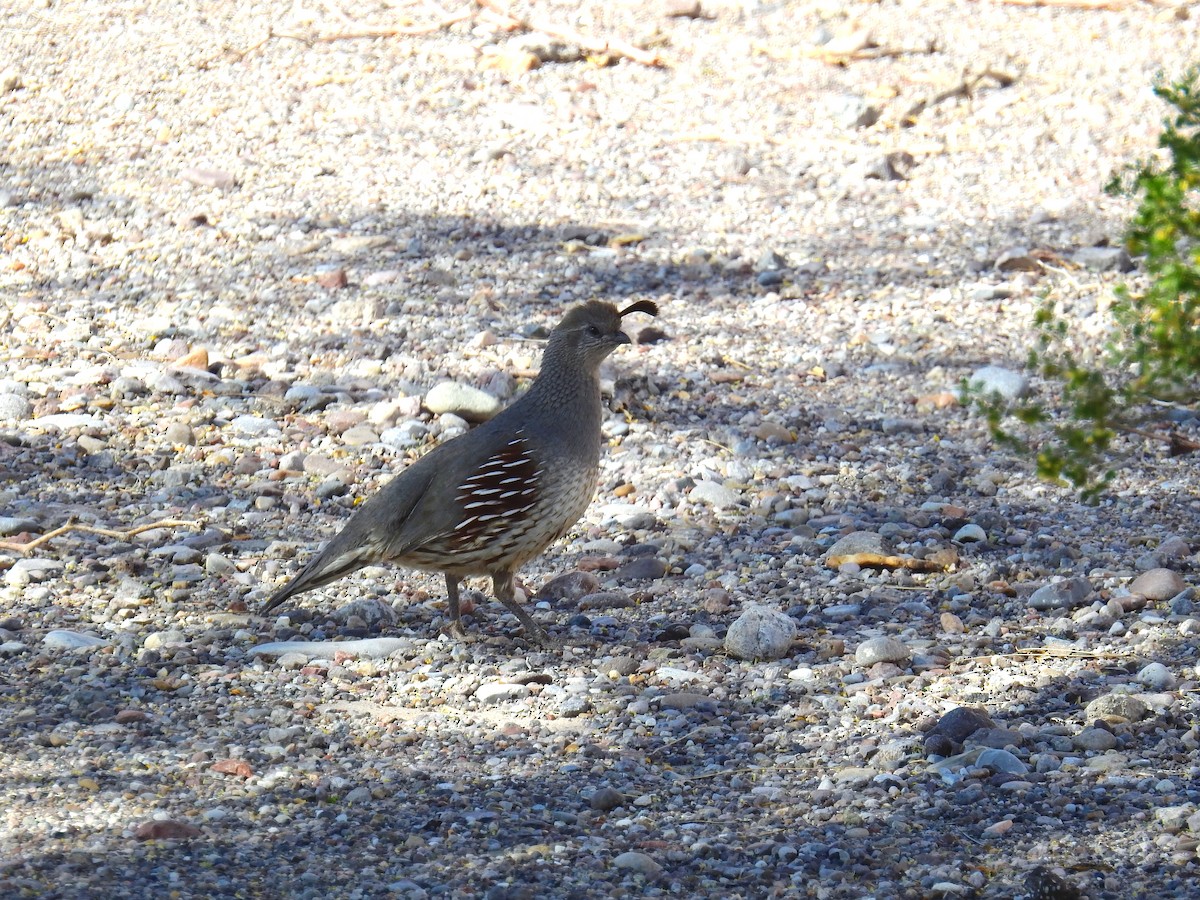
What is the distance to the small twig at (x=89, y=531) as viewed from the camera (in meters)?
5.96

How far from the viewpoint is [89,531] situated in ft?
20.2

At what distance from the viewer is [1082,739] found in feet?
15.2

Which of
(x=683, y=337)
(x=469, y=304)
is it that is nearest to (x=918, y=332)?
(x=683, y=337)

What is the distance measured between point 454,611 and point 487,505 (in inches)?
18.5

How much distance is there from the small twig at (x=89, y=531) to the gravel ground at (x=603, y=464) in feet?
0.18

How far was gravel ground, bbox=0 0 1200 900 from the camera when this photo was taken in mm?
4250

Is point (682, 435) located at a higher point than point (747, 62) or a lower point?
lower

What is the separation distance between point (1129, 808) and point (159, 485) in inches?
171

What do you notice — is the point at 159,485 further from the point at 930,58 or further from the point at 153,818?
the point at 930,58

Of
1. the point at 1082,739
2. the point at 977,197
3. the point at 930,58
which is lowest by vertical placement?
the point at 1082,739

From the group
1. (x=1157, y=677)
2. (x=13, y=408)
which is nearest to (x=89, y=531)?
(x=13, y=408)

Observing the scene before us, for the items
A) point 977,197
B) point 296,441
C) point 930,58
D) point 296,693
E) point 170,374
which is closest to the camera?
point 296,693

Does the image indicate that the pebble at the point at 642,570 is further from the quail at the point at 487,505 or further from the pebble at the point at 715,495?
the pebble at the point at 715,495

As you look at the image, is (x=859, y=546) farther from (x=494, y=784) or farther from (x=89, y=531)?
(x=89, y=531)
